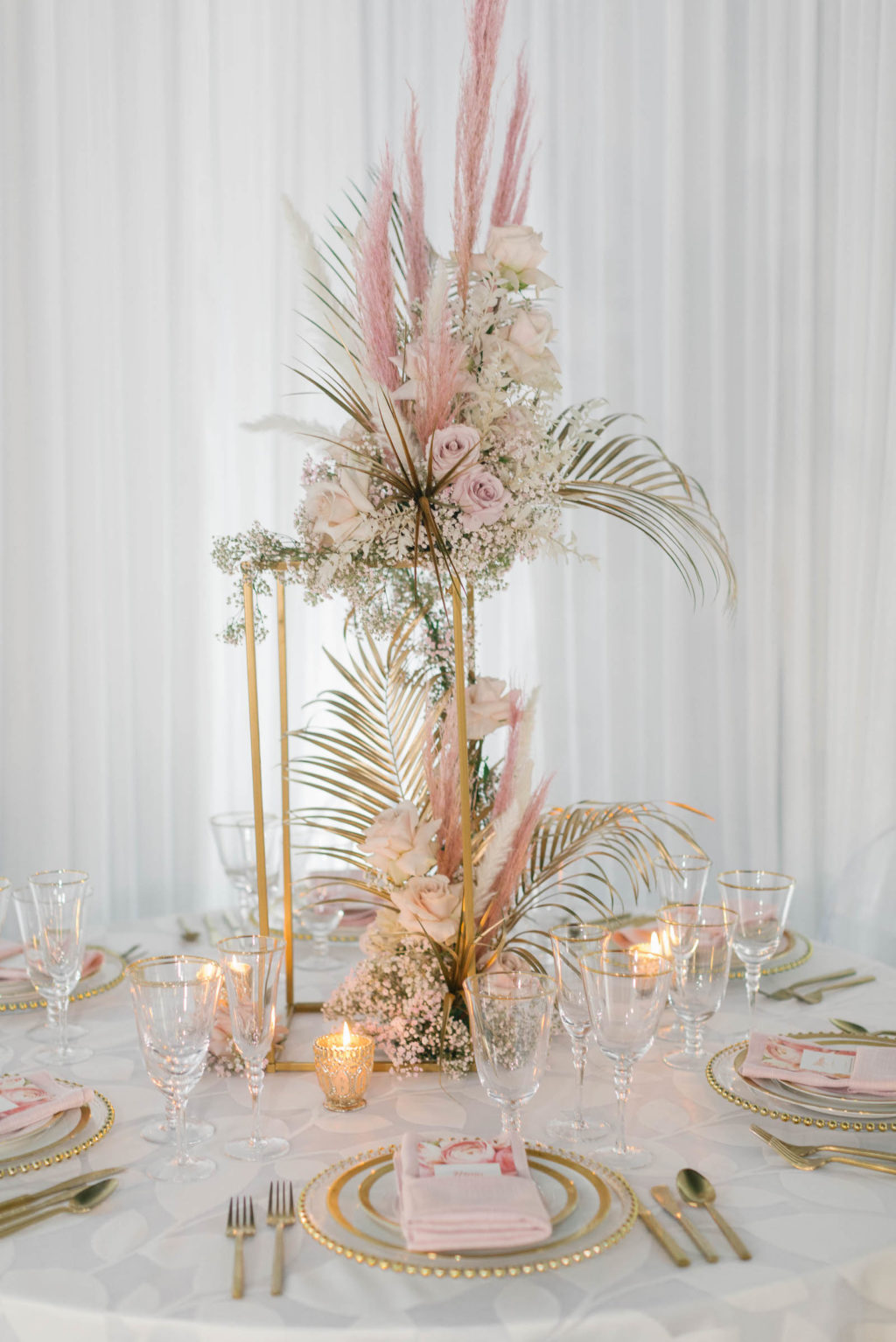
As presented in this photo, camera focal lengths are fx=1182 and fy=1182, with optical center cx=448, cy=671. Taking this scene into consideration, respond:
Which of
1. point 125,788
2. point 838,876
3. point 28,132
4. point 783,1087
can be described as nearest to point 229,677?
point 125,788

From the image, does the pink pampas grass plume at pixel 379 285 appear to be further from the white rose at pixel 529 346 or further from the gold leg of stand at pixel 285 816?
the gold leg of stand at pixel 285 816

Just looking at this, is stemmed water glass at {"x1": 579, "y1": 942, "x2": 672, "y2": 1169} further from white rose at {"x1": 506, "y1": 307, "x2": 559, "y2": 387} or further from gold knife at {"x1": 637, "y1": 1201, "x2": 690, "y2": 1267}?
white rose at {"x1": 506, "y1": 307, "x2": 559, "y2": 387}

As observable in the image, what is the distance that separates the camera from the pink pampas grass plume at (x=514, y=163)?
147 centimetres

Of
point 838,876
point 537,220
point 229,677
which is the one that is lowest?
point 838,876

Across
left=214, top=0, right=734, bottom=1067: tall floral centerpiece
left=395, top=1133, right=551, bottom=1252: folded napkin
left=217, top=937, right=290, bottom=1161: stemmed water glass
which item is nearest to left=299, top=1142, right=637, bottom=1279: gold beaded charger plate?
left=395, top=1133, right=551, bottom=1252: folded napkin

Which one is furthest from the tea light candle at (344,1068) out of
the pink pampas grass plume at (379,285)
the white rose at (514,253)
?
the white rose at (514,253)

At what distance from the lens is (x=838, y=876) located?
10.7 ft

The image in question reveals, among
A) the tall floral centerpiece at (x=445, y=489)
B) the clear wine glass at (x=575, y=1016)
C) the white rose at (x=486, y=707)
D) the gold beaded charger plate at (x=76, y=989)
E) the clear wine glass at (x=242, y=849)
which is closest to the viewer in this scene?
the clear wine glass at (x=575, y=1016)

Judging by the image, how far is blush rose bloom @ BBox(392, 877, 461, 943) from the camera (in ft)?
4.83

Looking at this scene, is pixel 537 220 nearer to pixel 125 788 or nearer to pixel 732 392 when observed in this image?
pixel 732 392

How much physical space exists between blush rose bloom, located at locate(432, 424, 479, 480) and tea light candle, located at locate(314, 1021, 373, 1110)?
2.22ft

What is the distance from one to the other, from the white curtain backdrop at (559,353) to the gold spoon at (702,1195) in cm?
218

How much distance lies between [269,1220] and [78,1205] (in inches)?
7.0

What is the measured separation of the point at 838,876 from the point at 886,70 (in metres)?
2.12
